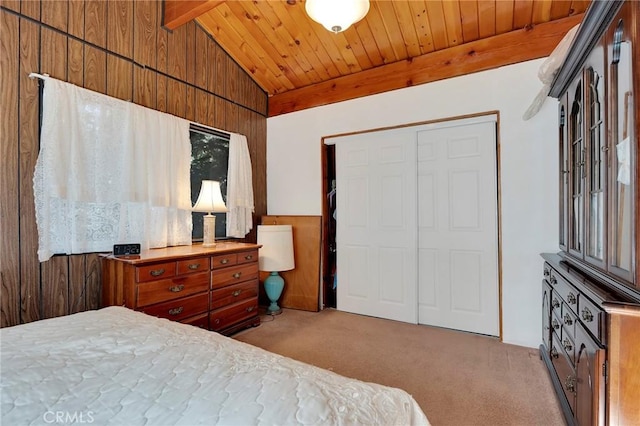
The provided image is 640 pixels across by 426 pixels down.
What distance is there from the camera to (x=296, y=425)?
28.0 inches

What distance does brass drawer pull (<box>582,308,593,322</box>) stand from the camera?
129cm

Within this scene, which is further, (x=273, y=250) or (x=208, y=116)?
(x=273, y=250)

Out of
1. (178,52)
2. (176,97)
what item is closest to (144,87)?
(176,97)

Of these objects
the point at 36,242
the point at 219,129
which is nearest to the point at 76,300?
the point at 36,242

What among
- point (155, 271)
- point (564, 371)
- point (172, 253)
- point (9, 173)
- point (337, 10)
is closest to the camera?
point (564, 371)

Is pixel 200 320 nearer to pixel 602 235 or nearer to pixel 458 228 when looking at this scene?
pixel 458 228

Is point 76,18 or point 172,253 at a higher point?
point 76,18

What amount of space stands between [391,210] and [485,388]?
1.88 m

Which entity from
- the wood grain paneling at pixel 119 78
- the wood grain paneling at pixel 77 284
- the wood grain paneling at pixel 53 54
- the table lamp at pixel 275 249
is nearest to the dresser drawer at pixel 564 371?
the table lamp at pixel 275 249

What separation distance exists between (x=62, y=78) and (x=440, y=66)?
3.25 meters

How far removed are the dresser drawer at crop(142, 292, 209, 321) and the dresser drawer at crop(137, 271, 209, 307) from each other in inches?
1.6

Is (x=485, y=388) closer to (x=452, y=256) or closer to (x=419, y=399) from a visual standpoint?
(x=419, y=399)

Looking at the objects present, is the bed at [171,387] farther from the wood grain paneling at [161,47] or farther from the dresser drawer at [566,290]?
the wood grain paneling at [161,47]

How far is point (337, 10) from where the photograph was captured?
2143 millimetres
